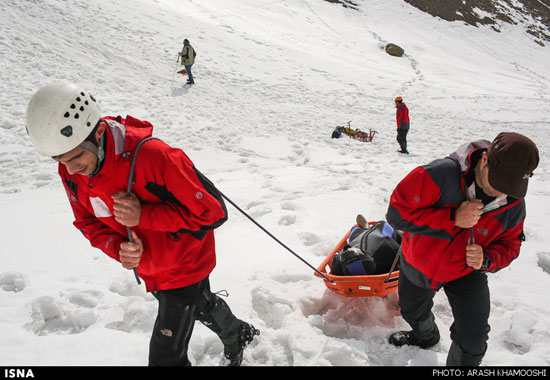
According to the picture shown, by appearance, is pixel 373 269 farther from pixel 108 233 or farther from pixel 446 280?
pixel 108 233

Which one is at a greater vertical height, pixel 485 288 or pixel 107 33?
pixel 485 288

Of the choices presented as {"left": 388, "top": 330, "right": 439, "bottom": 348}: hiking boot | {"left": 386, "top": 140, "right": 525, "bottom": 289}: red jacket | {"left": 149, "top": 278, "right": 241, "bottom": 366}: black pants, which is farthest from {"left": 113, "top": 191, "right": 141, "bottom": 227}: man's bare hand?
{"left": 388, "top": 330, "right": 439, "bottom": 348}: hiking boot

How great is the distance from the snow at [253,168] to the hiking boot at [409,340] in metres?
0.06

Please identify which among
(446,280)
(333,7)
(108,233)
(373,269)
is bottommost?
(373,269)

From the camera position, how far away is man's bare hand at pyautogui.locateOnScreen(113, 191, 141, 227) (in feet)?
6.26

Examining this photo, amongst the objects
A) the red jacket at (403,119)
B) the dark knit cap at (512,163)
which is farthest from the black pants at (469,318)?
the red jacket at (403,119)

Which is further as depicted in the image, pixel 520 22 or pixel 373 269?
pixel 520 22

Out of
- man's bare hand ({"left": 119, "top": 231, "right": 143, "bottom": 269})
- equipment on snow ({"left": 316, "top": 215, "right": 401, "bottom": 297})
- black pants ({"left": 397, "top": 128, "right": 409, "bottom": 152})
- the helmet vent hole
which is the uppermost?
the helmet vent hole

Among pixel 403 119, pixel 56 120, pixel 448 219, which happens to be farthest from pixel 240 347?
pixel 403 119

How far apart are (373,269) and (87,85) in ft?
33.5

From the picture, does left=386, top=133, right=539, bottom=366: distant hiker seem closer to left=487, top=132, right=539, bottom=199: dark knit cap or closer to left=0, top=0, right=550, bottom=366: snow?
left=487, top=132, right=539, bottom=199: dark knit cap

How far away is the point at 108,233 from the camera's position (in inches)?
89.4

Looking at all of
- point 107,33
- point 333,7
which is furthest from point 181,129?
point 333,7

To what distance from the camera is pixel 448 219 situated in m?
2.20
